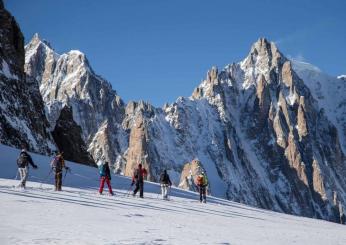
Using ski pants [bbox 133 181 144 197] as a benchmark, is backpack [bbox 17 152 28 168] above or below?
above

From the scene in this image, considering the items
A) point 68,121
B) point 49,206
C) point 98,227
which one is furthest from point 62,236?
point 68,121

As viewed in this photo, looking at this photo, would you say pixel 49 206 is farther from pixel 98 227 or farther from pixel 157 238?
pixel 157 238

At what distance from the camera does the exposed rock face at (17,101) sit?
50531 mm

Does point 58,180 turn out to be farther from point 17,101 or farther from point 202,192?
point 17,101

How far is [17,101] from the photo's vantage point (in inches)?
2167

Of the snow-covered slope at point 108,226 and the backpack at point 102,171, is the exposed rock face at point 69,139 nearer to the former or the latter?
the backpack at point 102,171

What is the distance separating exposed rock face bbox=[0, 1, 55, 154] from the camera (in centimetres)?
5053

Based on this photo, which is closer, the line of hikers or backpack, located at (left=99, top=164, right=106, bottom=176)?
the line of hikers

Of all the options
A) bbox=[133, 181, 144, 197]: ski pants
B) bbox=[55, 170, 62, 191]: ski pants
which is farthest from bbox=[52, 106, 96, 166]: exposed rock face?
bbox=[55, 170, 62, 191]: ski pants

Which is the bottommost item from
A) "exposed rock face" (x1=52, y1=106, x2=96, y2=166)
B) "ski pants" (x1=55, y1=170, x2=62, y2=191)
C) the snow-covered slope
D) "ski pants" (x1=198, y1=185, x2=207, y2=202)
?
the snow-covered slope

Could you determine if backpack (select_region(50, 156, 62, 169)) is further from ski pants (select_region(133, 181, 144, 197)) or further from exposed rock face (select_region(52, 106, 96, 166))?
exposed rock face (select_region(52, 106, 96, 166))

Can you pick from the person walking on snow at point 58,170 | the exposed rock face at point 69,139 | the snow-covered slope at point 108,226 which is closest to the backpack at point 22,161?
the person walking on snow at point 58,170

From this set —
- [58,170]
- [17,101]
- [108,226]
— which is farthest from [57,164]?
[17,101]

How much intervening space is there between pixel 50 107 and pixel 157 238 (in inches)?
7271
